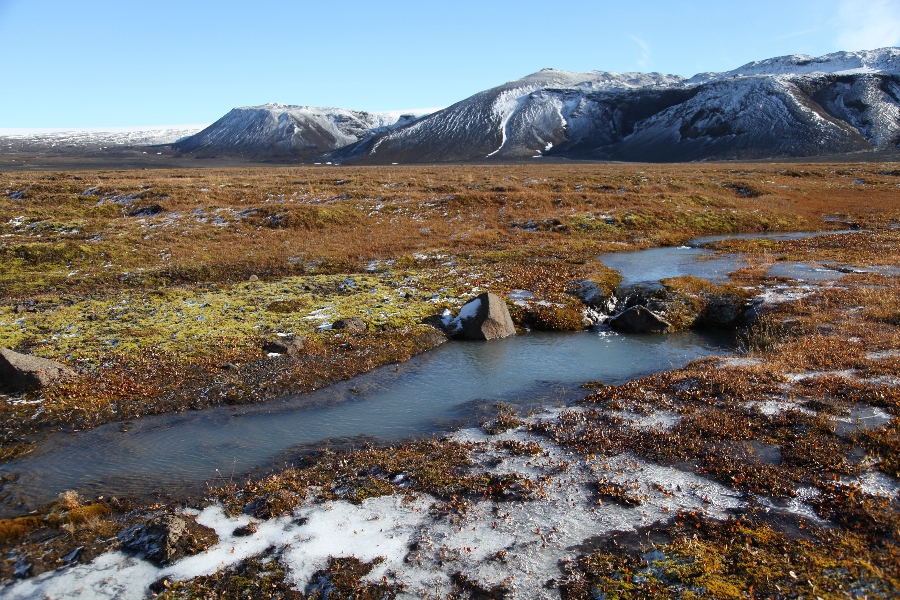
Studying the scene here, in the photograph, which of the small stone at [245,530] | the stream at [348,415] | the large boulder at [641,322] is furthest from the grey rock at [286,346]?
the large boulder at [641,322]

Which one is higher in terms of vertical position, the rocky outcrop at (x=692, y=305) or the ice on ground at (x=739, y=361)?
the rocky outcrop at (x=692, y=305)

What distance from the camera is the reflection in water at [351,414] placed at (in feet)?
46.9

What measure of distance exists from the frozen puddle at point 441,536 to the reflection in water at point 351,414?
3520 mm

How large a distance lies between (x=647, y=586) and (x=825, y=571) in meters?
3.10

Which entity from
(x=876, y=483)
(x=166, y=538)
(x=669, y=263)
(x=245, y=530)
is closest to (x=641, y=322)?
(x=669, y=263)

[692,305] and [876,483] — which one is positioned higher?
[692,305]

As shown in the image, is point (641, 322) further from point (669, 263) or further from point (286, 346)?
point (286, 346)

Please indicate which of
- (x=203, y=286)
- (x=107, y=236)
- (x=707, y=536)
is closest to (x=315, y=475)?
(x=707, y=536)

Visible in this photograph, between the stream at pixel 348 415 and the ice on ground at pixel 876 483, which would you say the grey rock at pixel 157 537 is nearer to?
the stream at pixel 348 415

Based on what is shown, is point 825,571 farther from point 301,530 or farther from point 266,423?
point 266,423

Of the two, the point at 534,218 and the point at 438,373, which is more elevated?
the point at 534,218

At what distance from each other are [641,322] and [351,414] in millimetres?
15892

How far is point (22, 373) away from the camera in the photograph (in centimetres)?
1859

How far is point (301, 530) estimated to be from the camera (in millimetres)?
11328
